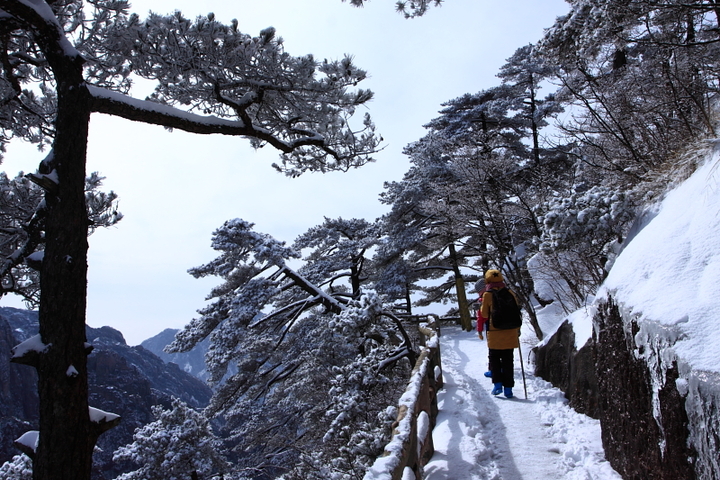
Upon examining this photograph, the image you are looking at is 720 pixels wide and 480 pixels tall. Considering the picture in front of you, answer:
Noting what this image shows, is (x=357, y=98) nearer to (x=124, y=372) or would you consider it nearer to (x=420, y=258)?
(x=420, y=258)

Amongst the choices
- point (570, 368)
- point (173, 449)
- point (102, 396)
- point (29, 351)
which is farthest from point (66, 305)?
point (102, 396)

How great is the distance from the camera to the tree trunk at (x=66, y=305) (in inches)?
133

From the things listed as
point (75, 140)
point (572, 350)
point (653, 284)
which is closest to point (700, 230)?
point (653, 284)

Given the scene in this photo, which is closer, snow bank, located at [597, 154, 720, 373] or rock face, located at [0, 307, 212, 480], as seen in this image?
snow bank, located at [597, 154, 720, 373]

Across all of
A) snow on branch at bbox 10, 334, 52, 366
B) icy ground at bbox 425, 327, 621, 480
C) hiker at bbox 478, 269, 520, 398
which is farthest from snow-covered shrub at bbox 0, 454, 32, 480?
hiker at bbox 478, 269, 520, 398

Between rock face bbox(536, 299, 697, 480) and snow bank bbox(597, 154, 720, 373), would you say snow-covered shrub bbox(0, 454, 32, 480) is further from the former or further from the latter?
snow bank bbox(597, 154, 720, 373)

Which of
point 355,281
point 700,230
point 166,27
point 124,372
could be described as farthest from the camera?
point 124,372

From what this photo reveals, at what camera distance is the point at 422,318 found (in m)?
21.3

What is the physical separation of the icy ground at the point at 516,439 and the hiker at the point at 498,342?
24 centimetres

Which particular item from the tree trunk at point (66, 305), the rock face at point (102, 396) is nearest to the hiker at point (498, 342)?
the tree trunk at point (66, 305)

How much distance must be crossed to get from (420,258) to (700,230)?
21.4 m

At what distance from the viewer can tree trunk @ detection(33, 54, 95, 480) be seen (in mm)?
3375

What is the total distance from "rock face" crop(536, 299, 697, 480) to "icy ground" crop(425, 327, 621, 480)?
28cm

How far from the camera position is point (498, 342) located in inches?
219
